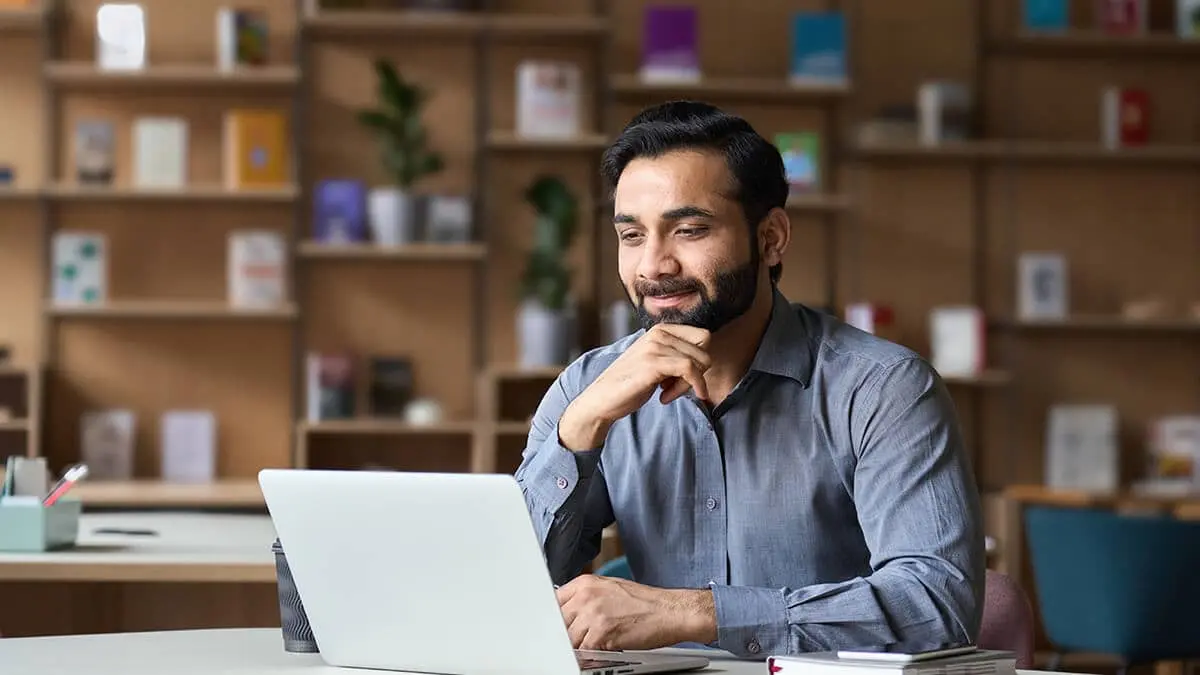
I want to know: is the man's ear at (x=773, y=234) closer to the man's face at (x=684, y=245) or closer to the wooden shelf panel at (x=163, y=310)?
the man's face at (x=684, y=245)

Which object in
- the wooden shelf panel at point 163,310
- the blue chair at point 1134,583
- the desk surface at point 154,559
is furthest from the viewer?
the wooden shelf panel at point 163,310

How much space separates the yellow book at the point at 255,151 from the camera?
18.2 ft

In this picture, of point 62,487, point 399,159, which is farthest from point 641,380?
point 399,159

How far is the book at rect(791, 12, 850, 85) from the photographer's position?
5.68 m

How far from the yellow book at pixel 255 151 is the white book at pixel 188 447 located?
82cm

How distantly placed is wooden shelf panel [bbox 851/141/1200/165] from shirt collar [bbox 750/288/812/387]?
12.0 ft

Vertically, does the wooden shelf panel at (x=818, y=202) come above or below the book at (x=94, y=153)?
below

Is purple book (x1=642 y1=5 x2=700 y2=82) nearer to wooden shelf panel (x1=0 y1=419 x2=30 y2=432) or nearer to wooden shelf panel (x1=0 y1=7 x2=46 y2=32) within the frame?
wooden shelf panel (x1=0 y1=7 x2=46 y2=32)

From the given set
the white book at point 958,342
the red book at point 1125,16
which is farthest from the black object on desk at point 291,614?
the red book at point 1125,16

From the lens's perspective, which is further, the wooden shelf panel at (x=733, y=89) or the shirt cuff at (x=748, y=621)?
the wooden shelf panel at (x=733, y=89)

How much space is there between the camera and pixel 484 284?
581 centimetres

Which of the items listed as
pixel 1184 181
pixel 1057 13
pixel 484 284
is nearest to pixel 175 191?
pixel 484 284

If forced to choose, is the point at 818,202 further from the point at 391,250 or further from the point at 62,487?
the point at 62,487

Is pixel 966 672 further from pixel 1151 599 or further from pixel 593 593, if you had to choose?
pixel 1151 599
